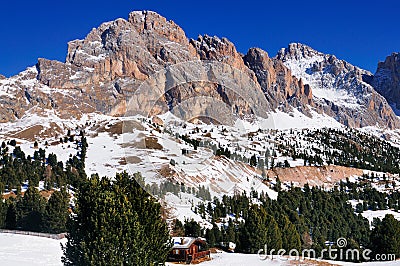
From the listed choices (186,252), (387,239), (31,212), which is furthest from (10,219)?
(387,239)

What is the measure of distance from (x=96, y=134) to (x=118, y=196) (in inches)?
5330

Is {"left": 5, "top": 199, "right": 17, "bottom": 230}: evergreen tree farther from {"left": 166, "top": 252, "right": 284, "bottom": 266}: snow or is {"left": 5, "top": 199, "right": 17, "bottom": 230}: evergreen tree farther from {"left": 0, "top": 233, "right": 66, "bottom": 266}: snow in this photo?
{"left": 166, "top": 252, "right": 284, "bottom": 266}: snow

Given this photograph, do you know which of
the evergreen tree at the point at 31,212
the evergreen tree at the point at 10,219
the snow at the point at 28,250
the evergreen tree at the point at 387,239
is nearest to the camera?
the snow at the point at 28,250

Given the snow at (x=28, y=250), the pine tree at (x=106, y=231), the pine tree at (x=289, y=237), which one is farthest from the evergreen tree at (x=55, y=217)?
the pine tree at (x=106, y=231)

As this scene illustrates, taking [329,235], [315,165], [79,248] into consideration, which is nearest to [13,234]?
[79,248]

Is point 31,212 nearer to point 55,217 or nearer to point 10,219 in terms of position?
point 10,219

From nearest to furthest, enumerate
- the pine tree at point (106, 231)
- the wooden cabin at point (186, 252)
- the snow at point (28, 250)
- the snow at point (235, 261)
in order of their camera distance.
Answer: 1. the pine tree at point (106, 231)
2. the snow at point (28, 250)
3. the snow at point (235, 261)
4. the wooden cabin at point (186, 252)

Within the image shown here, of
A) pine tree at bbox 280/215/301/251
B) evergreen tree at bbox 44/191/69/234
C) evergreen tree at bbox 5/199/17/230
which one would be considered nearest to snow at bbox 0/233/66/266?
evergreen tree at bbox 5/199/17/230

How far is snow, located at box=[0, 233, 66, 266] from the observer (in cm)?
3247

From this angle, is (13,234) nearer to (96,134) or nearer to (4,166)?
(4,166)

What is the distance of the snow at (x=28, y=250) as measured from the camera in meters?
32.5

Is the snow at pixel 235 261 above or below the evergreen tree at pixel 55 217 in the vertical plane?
below

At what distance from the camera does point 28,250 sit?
37.2m

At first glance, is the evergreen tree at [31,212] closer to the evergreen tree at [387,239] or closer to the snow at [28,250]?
the snow at [28,250]
